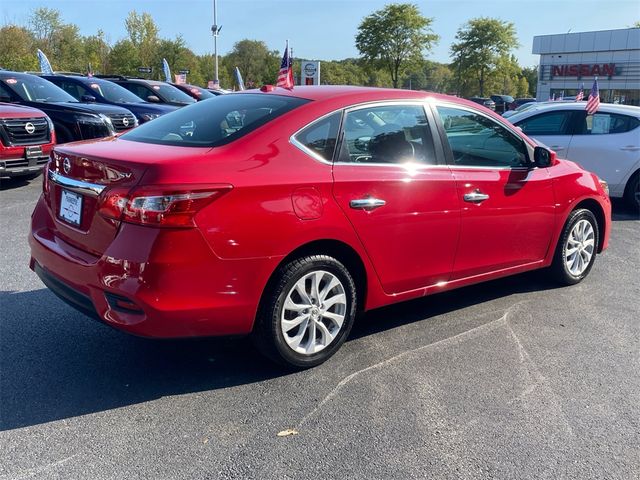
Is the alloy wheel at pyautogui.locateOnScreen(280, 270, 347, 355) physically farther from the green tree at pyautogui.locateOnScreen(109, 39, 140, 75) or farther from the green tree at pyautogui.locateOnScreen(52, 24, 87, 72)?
the green tree at pyautogui.locateOnScreen(109, 39, 140, 75)

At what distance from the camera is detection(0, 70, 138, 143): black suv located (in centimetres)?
1018

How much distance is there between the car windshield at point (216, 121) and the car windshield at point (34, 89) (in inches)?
308

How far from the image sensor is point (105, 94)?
43.2 ft

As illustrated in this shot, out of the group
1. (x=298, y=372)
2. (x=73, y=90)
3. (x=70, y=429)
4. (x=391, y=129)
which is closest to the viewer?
(x=70, y=429)

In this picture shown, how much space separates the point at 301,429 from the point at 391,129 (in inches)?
79.8

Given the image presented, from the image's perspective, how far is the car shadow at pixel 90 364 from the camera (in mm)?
3152

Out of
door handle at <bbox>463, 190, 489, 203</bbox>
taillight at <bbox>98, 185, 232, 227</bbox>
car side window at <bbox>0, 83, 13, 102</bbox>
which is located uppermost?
car side window at <bbox>0, 83, 13, 102</bbox>

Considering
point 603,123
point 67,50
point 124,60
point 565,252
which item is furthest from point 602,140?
point 124,60

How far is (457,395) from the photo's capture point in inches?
134

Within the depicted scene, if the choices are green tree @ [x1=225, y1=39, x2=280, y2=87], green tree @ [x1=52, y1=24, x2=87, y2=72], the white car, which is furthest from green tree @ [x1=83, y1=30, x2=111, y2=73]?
the white car

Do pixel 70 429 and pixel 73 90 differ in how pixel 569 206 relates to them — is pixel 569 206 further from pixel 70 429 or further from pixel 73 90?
pixel 73 90

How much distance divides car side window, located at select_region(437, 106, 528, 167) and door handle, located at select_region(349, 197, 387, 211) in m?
0.85

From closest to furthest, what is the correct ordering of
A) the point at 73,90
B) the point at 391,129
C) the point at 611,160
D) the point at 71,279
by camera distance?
the point at 71,279
the point at 391,129
the point at 611,160
the point at 73,90

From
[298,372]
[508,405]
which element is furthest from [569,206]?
[298,372]
